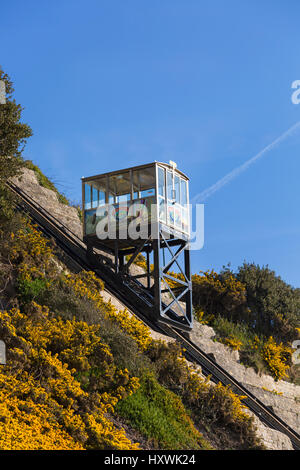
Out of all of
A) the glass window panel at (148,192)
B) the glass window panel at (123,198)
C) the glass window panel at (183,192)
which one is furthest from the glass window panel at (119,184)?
the glass window panel at (183,192)

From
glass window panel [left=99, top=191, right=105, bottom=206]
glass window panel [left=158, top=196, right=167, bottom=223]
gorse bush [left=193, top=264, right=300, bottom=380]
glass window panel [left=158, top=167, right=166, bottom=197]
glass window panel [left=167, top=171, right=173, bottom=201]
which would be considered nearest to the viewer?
glass window panel [left=158, top=196, right=167, bottom=223]

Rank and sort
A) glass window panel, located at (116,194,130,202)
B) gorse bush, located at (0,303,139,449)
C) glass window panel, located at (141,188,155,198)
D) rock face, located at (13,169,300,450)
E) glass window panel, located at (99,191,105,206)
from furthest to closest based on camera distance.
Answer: glass window panel, located at (99,191,105,206) → glass window panel, located at (116,194,130,202) → glass window panel, located at (141,188,155,198) → rock face, located at (13,169,300,450) → gorse bush, located at (0,303,139,449)

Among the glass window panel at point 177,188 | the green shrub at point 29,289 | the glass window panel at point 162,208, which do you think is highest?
the glass window panel at point 177,188

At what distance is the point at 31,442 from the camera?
11820mm

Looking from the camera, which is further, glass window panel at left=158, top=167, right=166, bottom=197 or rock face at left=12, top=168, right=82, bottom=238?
rock face at left=12, top=168, right=82, bottom=238

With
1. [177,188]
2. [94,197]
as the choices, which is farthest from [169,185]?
[94,197]

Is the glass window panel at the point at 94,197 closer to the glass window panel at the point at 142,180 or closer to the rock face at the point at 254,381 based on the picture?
the glass window panel at the point at 142,180

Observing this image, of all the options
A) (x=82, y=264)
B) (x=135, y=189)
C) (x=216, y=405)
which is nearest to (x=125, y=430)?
(x=216, y=405)

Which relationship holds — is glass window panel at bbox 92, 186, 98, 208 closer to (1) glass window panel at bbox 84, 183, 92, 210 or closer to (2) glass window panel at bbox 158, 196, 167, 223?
(1) glass window panel at bbox 84, 183, 92, 210

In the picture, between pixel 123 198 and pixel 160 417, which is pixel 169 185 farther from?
pixel 160 417

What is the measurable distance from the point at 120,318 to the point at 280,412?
5.72 metres

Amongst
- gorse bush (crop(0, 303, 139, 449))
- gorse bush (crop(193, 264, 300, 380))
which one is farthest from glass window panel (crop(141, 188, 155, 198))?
gorse bush (crop(0, 303, 139, 449))

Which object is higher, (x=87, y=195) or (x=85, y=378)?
(x=87, y=195)
